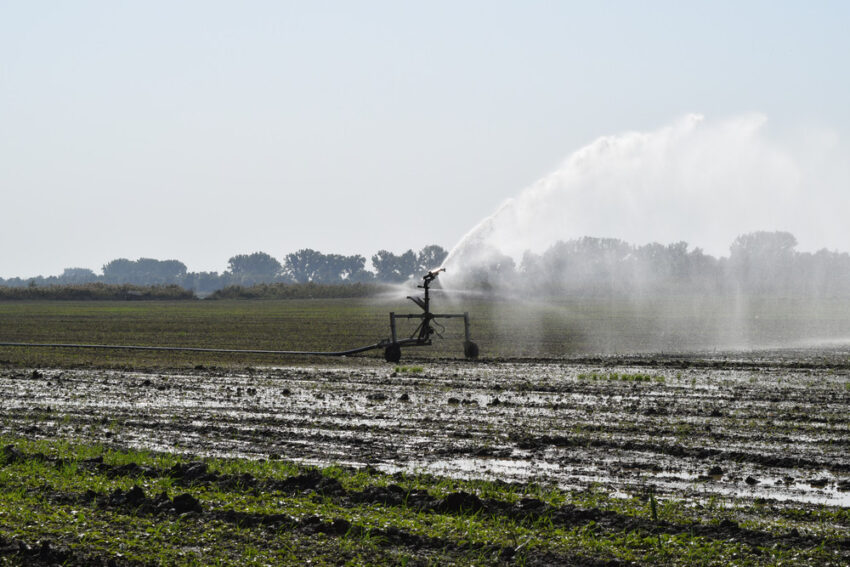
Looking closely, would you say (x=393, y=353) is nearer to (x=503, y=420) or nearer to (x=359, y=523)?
(x=503, y=420)

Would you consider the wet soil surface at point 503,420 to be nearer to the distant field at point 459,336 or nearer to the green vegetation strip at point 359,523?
the green vegetation strip at point 359,523

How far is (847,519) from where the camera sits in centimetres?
862

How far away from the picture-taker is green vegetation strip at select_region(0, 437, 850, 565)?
7.46 meters

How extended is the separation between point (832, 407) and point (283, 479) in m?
10.3

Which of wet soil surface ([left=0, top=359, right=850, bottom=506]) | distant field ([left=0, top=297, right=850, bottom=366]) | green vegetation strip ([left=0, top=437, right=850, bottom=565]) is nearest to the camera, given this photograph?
green vegetation strip ([left=0, top=437, right=850, bottom=565])

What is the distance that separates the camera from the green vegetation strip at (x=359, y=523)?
7465mm

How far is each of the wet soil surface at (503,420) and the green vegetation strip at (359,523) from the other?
1168mm

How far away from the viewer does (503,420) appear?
15.3m

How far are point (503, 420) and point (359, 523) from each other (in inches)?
283

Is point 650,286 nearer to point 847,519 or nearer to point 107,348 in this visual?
point 107,348

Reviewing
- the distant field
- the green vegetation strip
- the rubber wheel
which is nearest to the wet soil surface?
the green vegetation strip

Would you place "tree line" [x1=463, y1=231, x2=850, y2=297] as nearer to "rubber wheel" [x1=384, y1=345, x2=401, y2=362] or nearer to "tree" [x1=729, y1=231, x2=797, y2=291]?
"tree" [x1=729, y1=231, x2=797, y2=291]

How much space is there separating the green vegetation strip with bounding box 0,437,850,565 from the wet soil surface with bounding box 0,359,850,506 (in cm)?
117

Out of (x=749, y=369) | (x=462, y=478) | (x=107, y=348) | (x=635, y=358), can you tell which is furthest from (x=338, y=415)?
(x=107, y=348)
